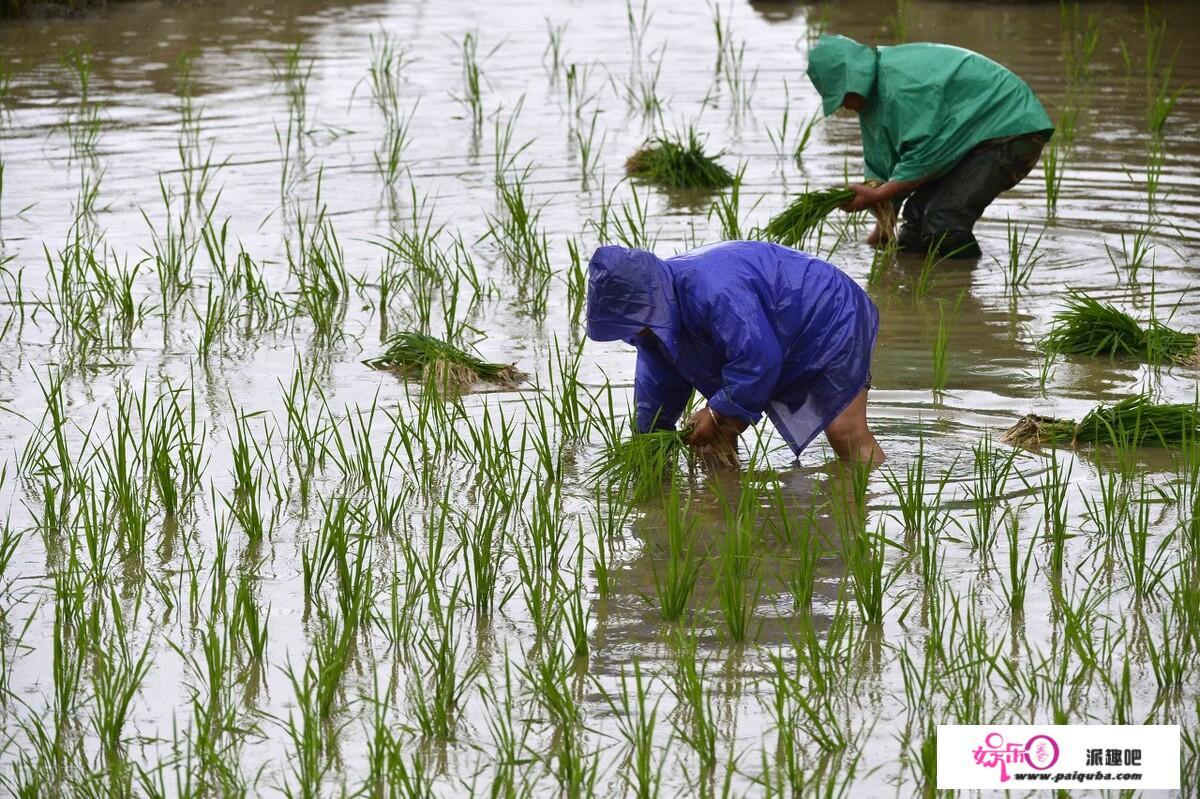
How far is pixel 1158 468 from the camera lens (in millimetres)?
4801

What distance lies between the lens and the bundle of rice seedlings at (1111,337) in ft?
18.8

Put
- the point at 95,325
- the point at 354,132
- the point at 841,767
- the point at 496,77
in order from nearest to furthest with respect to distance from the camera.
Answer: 1. the point at 841,767
2. the point at 95,325
3. the point at 354,132
4. the point at 496,77

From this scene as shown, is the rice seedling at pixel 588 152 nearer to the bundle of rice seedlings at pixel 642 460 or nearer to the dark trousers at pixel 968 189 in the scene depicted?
the dark trousers at pixel 968 189

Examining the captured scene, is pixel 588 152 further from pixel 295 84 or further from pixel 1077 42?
pixel 1077 42

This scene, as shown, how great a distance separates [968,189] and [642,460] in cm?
310

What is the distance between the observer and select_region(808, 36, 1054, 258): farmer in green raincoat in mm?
6863

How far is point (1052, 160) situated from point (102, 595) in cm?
515

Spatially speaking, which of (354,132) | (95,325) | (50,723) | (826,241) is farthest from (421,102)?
(50,723)

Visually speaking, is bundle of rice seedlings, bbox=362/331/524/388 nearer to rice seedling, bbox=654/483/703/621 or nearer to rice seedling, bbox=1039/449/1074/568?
rice seedling, bbox=654/483/703/621

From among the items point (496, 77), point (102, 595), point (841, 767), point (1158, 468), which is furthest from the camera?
point (496, 77)

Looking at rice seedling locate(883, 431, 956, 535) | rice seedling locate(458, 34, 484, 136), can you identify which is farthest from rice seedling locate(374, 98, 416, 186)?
rice seedling locate(883, 431, 956, 535)

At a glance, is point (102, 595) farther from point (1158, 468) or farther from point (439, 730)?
point (1158, 468)

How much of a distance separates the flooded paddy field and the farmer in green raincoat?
0.33 metres

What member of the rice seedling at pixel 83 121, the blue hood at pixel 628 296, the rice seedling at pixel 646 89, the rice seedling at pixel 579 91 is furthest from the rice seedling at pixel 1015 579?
the rice seedling at pixel 83 121
